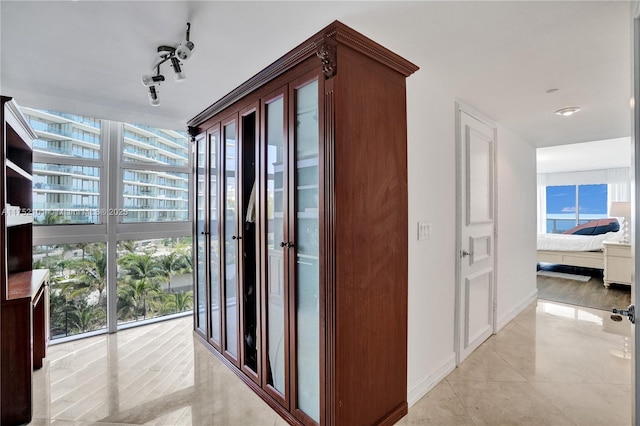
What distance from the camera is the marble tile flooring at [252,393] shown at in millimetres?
2002

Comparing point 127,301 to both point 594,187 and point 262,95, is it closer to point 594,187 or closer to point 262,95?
point 262,95

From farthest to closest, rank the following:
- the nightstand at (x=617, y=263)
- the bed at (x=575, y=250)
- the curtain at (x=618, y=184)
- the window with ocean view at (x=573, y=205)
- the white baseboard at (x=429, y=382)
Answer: the window with ocean view at (x=573, y=205) → the curtain at (x=618, y=184) → the bed at (x=575, y=250) → the nightstand at (x=617, y=263) → the white baseboard at (x=429, y=382)

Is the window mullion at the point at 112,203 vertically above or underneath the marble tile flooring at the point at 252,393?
above

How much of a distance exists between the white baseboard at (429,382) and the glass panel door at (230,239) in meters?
1.37

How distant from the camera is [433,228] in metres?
2.30

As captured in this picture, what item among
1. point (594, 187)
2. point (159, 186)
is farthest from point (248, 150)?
point (594, 187)

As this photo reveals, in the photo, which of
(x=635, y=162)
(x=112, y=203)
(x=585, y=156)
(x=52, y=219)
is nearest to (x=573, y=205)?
(x=585, y=156)

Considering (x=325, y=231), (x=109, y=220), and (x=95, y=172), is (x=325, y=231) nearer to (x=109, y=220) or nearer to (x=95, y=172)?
(x=109, y=220)

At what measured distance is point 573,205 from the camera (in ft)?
28.1

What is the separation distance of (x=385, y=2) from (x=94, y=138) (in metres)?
3.24

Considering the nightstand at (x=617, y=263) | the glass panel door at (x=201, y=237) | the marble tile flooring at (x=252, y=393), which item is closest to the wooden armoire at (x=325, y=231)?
the marble tile flooring at (x=252, y=393)

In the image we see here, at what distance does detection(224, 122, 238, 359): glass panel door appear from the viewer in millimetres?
2517

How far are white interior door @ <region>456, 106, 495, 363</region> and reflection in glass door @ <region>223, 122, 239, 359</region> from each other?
183cm

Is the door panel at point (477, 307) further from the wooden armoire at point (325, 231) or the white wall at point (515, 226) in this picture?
the wooden armoire at point (325, 231)
